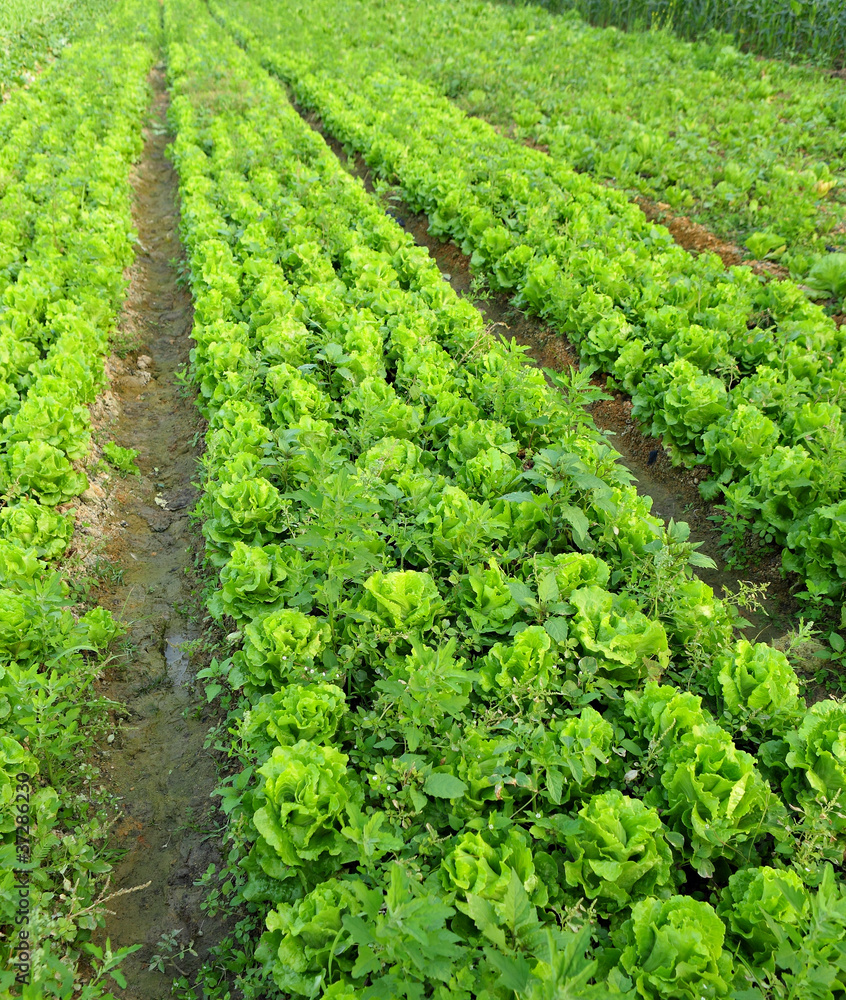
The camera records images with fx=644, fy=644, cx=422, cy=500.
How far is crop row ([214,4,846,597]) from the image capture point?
4570 millimetres

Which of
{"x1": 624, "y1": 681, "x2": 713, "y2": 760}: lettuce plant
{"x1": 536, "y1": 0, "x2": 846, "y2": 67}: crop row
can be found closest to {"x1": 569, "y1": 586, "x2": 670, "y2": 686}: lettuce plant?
{"x1": 624, "y1": 681, "x2": 713, "y2": 760}: lettuce plant

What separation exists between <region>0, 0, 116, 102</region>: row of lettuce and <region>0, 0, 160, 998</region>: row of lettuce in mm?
9868

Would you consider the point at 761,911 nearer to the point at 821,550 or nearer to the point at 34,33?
the point at 821,550

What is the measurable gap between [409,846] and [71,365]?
15.9 ft

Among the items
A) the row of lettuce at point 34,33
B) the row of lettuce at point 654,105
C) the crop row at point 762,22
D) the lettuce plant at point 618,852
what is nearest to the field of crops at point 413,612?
the lettuce plant at point 618,852

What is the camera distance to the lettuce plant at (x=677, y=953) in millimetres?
2133

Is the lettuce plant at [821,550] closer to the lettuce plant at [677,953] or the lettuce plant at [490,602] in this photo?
the lettuce plant at [490,602]

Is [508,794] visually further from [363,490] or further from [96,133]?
[96,133]

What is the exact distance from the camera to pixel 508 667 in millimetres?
3098

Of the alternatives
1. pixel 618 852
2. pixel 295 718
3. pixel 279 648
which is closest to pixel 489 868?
pixel 618 852

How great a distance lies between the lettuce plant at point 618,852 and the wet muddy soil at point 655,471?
142 cm

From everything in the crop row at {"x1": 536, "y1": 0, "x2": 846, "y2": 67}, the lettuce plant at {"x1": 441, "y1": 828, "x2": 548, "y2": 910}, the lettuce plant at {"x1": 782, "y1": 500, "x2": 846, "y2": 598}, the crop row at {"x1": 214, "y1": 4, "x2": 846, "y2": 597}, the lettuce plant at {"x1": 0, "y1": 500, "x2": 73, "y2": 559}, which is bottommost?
the lettuce plant at {"x1": 0, "y1": 500, "x2": 73, "y2": 559}

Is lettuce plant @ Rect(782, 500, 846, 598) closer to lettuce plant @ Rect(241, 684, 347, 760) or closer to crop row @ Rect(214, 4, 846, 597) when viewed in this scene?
crop row @ Rect(214, 4, 846, 597)

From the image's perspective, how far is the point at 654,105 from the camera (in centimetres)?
1227
